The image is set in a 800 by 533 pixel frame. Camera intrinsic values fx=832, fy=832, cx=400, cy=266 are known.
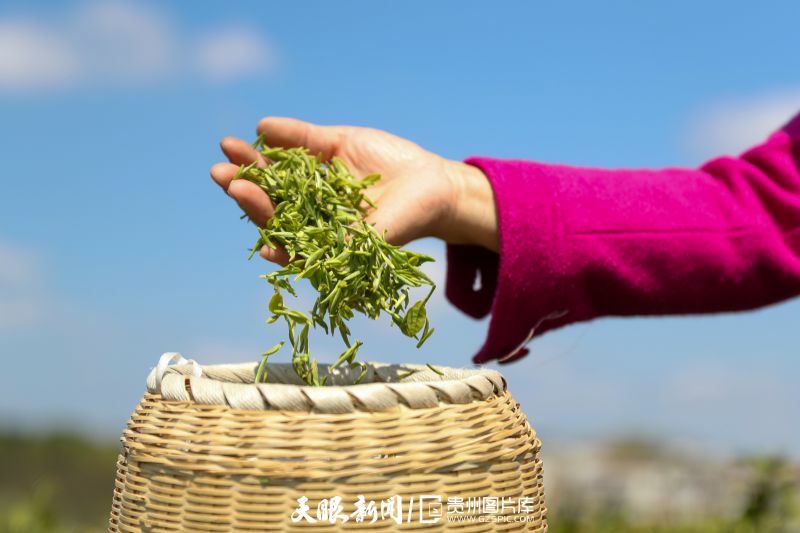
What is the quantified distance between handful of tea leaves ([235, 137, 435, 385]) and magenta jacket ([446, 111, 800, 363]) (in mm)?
598

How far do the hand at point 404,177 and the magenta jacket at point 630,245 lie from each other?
83mm

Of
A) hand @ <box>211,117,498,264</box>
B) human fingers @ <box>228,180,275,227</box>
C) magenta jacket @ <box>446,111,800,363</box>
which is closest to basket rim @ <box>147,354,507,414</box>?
human fingers @ <box>228,180,275,227</box>

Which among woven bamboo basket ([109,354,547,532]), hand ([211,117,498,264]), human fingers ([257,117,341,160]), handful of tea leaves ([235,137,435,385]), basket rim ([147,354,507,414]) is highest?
human fingers ([257,117,341,160])

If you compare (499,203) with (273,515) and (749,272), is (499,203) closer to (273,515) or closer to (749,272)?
(749,272)

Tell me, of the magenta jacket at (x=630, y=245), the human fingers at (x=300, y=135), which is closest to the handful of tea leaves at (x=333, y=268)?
the human fingers at (x=300, y=135)

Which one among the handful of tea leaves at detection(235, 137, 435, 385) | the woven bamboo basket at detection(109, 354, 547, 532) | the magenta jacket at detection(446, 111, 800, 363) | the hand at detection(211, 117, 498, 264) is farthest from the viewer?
the magenta jacket at detection(446, 111, 800, 363)

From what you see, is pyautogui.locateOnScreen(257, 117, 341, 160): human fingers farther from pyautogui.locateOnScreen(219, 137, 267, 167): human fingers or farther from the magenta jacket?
the magenta jacket

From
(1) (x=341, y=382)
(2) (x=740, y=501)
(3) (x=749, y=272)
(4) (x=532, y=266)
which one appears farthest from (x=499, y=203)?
(2) (x=740, y=501)

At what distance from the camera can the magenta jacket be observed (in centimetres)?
238

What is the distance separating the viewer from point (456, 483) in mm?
1546

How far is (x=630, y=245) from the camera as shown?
254 centimetres

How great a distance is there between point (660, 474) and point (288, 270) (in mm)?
3242

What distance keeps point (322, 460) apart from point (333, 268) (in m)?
0.42

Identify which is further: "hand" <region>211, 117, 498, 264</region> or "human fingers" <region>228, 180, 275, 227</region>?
"hand" <region>211, 117, 498, 264</region>
